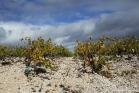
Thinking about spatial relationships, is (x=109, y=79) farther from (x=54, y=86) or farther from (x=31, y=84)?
(x=31, y=84)

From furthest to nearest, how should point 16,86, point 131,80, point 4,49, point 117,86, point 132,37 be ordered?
point 4,49
point 132,37
point 131,80
point 117,86
point 16,86

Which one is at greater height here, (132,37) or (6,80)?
(132,37)

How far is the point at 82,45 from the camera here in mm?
24391

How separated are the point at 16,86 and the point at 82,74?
26.3 feet

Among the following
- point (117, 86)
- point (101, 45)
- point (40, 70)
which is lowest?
point (117, 86)

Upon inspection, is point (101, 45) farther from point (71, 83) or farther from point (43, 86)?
point (43, 86)

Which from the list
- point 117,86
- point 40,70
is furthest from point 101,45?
point 40,70

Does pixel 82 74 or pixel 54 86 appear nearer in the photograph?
pixel 54 86

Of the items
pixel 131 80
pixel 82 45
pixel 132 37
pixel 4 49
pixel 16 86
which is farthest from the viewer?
pixel 4 49

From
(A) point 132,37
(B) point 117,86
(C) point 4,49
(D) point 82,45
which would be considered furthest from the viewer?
(C) point 4,49

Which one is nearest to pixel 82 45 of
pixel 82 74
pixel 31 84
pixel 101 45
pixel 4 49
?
pixel 101 45

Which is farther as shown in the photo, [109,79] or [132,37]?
[132,37]

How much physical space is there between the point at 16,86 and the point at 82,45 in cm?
1033

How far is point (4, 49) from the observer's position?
134 ft
